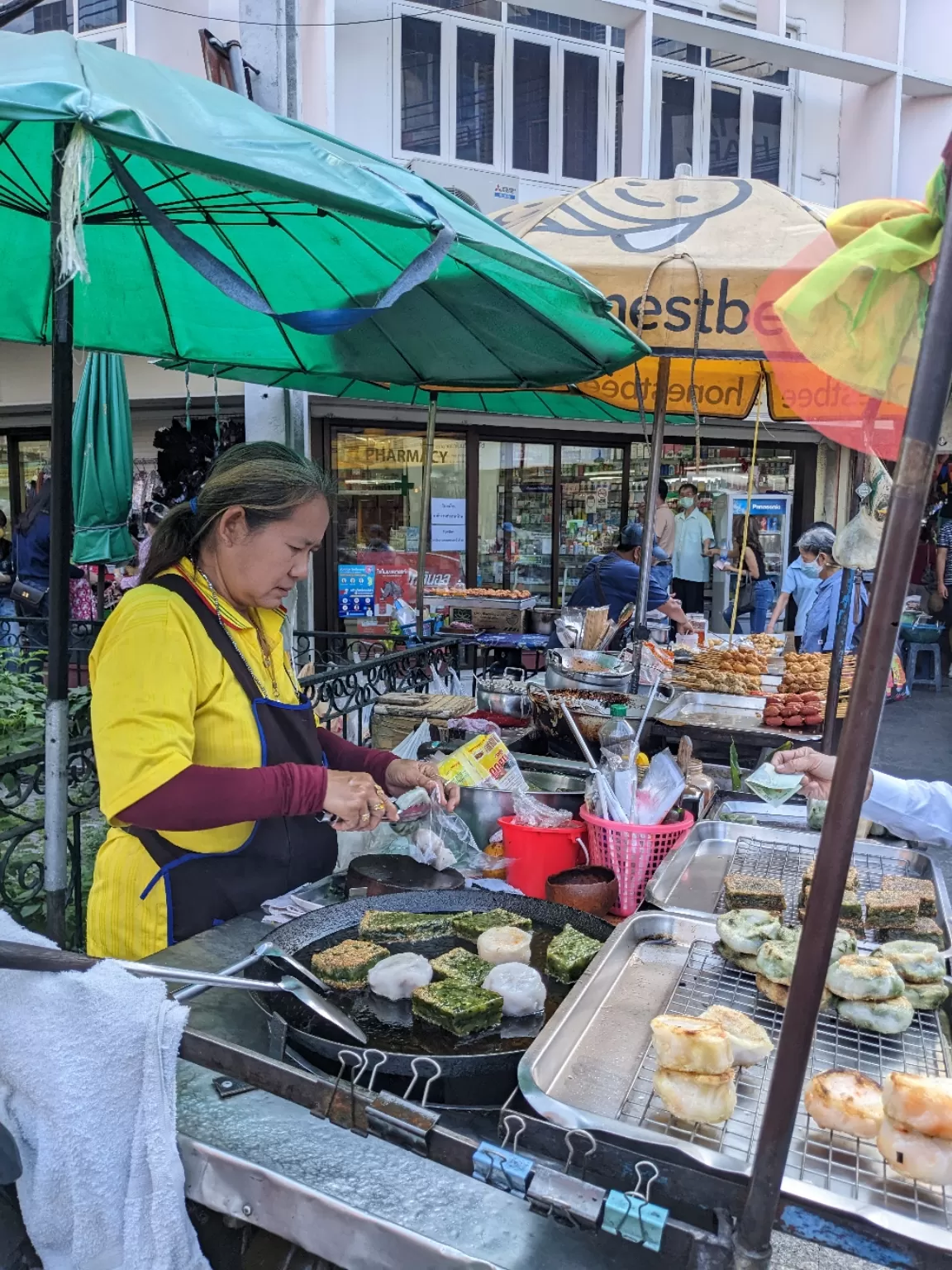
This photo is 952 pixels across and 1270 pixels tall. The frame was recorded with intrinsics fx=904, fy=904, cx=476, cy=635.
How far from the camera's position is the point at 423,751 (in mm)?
3492

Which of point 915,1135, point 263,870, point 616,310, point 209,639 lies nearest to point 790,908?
point 915,1135

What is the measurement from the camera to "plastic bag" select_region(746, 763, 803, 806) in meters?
2.68

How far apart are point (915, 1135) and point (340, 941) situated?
1243 mm

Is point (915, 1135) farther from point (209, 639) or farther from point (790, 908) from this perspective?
point (209, 639)

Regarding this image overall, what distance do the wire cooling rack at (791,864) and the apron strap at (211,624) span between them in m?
1.35

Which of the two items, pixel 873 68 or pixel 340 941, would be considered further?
pixel 873 68

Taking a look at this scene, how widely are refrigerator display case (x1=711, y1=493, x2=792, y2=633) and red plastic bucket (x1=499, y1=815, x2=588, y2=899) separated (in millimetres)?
11765

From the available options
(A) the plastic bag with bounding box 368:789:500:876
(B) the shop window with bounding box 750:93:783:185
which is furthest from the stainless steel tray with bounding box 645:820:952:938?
(B) the shop window with bounding box 750:93:783:185

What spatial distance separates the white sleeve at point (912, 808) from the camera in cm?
266

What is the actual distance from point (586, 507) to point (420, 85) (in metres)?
5.63

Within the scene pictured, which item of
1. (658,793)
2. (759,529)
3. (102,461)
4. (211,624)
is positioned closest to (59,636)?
(211,624)

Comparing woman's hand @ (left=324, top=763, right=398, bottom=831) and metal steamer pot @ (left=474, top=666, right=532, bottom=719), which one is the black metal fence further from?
woman's hand @ (left=324, top=763, right=398, bottom=831)

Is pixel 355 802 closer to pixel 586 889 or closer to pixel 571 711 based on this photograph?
pixel 586 889

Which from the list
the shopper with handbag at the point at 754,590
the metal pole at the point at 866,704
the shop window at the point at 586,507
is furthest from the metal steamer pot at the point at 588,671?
the shopper with handbag at the point at 754,590
